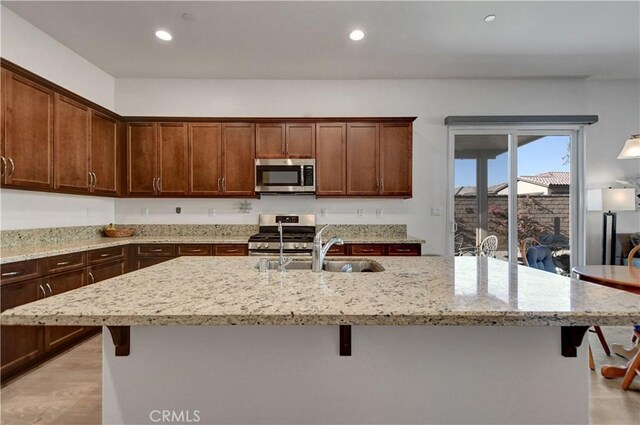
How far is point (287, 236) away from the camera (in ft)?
12.2

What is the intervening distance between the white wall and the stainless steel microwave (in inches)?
78.9

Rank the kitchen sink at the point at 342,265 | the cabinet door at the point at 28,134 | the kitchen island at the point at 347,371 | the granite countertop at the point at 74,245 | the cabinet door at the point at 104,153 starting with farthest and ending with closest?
the cabinet door at the point at 104,153, the cabinet door at the point at 28,134, the granite countertop at the point at 74,245, the kitchen sink at the point at 342,265, the kitchen island at the point at 347,371

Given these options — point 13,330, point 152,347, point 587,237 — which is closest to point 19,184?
point 13,330

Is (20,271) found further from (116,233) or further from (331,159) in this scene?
(331,159)

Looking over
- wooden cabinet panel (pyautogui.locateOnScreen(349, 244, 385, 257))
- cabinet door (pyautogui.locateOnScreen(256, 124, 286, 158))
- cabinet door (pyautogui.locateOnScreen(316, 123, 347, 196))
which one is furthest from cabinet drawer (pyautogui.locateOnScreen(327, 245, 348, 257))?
cabinet door (pyautogui.locateOnScreen(256, 124, 286, 158))

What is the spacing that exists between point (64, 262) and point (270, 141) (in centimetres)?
232

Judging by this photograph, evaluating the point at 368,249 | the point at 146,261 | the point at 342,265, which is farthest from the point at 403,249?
the point at 146,261

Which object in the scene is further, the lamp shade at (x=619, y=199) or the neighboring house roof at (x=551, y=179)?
the neighboring house roof at (x=551, y=179)

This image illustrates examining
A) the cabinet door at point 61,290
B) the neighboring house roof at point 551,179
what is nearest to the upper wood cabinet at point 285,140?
the cabinet door at point 61,290

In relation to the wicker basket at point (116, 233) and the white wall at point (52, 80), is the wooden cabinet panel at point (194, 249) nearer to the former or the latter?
the wicker basket at point (116, 233)

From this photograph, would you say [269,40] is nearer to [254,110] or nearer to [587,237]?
[254,110]

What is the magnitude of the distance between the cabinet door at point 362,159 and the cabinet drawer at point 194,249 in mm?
1777

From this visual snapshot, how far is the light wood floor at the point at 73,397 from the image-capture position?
6.07 feet

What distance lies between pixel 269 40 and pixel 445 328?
307 cm
